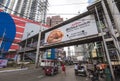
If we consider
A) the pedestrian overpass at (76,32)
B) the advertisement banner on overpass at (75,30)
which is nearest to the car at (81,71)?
the pedestrian overpass at (76,32)

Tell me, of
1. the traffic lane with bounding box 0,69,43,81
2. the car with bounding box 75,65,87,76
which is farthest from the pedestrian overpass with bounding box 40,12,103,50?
the traffic lane with bounding box 0,69,43,81

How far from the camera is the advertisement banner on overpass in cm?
1736

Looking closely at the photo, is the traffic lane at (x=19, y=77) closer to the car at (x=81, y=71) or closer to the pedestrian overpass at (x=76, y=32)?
the car at (x=81, y=71)

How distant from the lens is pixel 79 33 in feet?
62.7

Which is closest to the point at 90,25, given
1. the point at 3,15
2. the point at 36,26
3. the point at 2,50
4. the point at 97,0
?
the point at 97,0

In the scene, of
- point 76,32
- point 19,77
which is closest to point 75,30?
point 76,32

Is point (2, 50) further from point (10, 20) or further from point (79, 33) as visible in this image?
point (79, 33)

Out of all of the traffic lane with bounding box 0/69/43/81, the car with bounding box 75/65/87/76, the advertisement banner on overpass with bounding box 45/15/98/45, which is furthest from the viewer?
the advertisement banner on overpass with bounding box 45/15/98/45

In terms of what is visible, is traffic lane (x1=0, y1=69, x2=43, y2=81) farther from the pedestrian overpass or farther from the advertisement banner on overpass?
the advertisement banner on overpass

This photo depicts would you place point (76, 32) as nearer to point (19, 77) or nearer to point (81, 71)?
point (81, 71)

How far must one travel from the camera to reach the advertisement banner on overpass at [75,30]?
1736 cm

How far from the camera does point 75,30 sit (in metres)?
20.0

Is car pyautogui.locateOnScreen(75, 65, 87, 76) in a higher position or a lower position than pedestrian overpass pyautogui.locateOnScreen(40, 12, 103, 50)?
lower

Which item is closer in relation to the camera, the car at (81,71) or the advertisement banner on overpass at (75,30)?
the car at (81,71)
